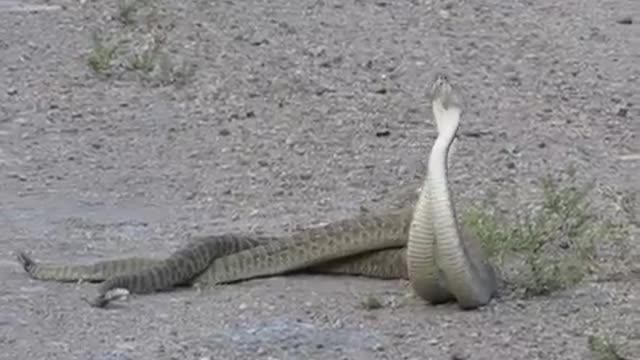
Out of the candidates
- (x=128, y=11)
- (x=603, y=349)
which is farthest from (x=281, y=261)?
(x=128, y=11)

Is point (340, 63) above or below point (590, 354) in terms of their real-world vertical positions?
above

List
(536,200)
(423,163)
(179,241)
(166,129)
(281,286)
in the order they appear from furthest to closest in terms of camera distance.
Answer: (166,129)
(423,163)
(536,200)
(179,241)
(281,286)

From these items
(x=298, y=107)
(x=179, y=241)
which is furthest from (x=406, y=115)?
(x=179, y=241)

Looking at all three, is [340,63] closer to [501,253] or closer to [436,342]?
[501,253]

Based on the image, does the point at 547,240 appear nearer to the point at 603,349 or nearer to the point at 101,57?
the point at 603,349

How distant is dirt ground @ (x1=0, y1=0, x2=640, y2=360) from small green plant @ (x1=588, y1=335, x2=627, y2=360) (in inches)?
2.7

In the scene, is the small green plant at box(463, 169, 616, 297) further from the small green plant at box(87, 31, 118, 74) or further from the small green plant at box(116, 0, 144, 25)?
the small green plant at box(116, 0, 144, 25)

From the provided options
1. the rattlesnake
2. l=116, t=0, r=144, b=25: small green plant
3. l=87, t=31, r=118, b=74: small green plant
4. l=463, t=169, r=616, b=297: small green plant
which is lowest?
l=463, t=169, r=616, b=297: small green plant

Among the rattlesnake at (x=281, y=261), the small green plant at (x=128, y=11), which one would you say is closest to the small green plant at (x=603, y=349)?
the rattlesnake at (x=281, y=261)

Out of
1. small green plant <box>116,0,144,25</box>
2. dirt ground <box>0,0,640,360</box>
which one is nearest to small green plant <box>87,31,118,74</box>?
dirt ground <box>0,0,640,360</box>

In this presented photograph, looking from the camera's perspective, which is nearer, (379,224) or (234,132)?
(379,224)

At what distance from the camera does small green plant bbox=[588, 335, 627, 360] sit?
6.96m

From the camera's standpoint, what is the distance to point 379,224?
8.45 m

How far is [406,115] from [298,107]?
24.4 inches
